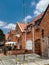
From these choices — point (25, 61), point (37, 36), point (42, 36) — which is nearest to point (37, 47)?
point (37, 36)

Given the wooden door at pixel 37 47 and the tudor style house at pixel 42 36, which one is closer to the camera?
the tudor style house at pixel 42 36

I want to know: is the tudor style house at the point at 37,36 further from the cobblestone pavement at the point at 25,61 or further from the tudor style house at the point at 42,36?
the cobblestone pavement at the point at 25,61

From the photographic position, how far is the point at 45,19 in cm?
2356

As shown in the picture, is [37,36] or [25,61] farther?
[37,36]

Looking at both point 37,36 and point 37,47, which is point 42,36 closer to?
point 37,36

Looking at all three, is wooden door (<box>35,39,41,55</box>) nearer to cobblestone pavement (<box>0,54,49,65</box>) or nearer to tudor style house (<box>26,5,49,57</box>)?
tudor style house (<box>26,5,49,57</box>)

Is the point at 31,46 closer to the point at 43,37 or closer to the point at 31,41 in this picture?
the point at 31,41

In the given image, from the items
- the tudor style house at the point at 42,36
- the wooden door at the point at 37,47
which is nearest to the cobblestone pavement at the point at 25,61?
the tudor style house at the point at 42,36

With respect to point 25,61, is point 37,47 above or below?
above

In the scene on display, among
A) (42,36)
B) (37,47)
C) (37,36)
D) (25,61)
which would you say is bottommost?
(25,61)

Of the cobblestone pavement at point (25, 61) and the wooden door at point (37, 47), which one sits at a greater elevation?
the wooden door at point (37, 47)

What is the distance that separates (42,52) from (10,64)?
26.1ft

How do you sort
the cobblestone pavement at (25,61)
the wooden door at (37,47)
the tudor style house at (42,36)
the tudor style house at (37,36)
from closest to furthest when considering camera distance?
the cobblestone pavement at (25,61)
the tudor style house at (42,36)
the tudor style house at (37,36)
the wooden door at (37,47)

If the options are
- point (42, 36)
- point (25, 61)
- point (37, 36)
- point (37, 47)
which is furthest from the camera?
point (37, 47)
